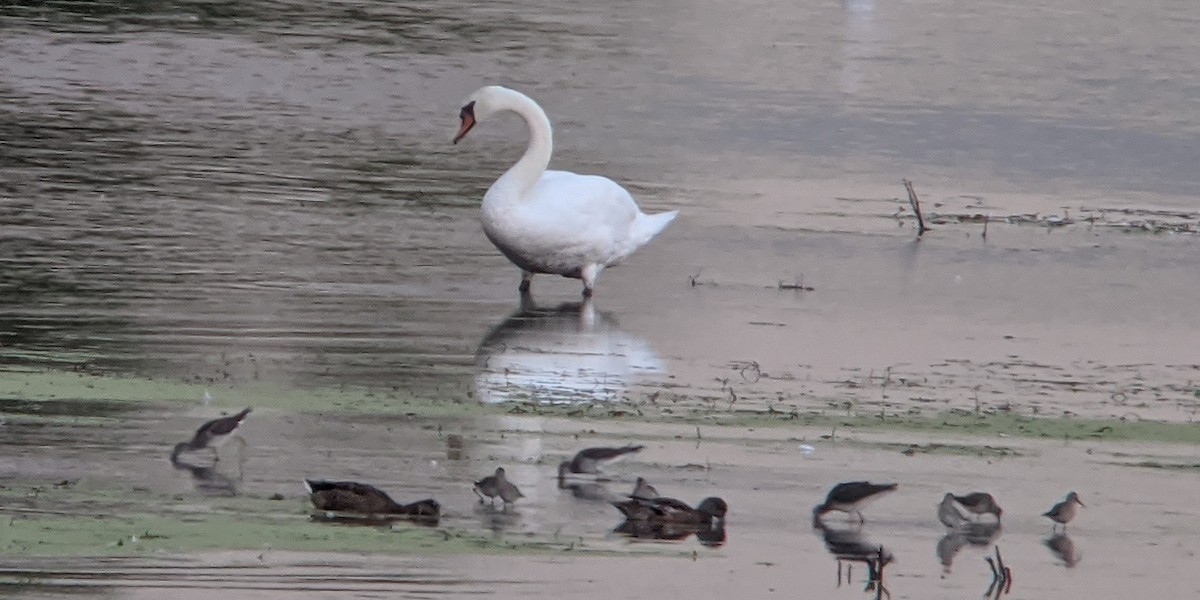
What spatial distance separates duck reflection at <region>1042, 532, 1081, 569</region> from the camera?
28.6ft

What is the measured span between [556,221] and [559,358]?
206 centimetres

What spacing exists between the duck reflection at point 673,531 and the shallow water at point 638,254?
10 centimetres

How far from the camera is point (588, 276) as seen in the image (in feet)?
47.7

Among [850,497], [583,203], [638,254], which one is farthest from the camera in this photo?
[638,254]

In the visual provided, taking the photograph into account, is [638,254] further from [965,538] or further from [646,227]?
[965,538]

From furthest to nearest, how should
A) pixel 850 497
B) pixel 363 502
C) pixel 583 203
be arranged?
pixel 583 203 < pixel 850 497 < pixel 363 502

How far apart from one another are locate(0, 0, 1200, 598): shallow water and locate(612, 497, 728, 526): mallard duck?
146 mm

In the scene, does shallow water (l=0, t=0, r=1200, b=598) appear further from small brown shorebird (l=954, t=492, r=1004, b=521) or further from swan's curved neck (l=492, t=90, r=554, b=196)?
swan's curved neck (l=492, t=90, r=554, b=196)

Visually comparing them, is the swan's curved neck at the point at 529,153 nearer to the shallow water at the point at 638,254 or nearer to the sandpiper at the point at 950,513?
the shallow water at the point at 638,254

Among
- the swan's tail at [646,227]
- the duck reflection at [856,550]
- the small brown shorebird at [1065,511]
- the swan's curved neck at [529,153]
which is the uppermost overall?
the swan's curved neck at [529,153]

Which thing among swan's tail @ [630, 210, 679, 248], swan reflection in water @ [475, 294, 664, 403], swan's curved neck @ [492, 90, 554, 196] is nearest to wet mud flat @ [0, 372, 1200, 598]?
swan reflection in water @ [475, 294, 664, 403]

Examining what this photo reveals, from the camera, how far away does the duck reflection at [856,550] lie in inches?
320

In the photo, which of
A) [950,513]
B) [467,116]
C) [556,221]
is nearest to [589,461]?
[950,513]

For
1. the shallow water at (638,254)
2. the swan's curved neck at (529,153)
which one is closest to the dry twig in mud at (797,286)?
the shallow water at (638,254)
